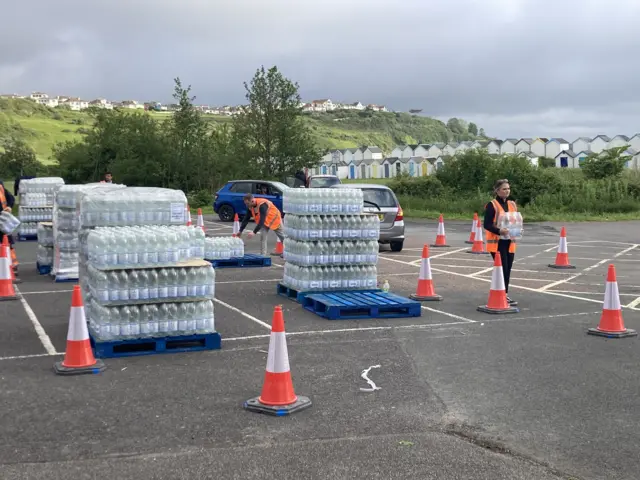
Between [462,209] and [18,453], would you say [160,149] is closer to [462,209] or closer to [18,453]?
[462,209]

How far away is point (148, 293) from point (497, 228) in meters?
5.65

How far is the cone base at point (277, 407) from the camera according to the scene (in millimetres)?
6215

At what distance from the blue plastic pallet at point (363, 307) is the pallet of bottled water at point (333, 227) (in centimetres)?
114

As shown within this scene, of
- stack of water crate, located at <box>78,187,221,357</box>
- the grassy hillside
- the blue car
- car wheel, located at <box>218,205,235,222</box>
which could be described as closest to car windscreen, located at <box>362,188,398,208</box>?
the blue car


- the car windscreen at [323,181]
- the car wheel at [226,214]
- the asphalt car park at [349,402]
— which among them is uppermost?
the car windscreen at [323,181]

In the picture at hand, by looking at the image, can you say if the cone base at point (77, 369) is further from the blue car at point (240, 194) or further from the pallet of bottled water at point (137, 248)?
the blue car at point (240, 194)

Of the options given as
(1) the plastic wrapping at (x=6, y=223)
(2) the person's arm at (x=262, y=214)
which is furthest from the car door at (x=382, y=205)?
(1) the plastic wrapping at (x=6, y=223)

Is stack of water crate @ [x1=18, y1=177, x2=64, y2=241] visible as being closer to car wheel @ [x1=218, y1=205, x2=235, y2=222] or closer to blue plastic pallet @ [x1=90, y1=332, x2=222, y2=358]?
car wheel @ [x1=218, y1=205, x2=235, y2=222]

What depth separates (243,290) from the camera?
13.3 meters

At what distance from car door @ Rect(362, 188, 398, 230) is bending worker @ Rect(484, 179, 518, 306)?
722 centimetres

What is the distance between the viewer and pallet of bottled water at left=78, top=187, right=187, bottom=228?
31.6 ft

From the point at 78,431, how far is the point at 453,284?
9.42 metres

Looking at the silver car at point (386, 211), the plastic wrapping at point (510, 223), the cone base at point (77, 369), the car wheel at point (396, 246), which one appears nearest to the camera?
the cone base at point (77, 369)

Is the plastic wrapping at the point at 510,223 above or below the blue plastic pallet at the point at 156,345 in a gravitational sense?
above
